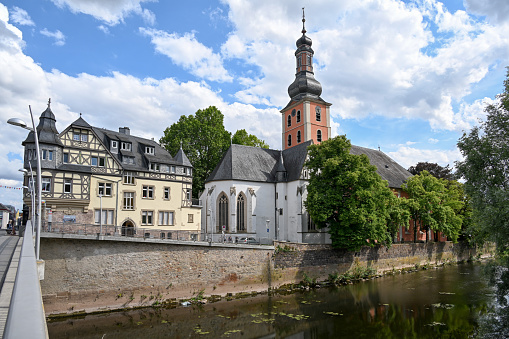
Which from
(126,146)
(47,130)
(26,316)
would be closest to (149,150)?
(126,146)

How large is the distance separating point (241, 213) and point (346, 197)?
455 inches

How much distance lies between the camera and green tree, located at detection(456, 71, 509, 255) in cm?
1617

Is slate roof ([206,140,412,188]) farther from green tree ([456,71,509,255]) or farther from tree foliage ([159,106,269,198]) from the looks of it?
green tree ([456,71,509,255])

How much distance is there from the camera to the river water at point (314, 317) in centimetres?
1733

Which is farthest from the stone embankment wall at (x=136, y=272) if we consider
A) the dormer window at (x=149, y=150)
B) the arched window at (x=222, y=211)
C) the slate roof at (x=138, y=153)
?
the dormer window at (x=149, y=150)

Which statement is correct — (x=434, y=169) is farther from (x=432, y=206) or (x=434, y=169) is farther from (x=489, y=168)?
(x=489, y=168)

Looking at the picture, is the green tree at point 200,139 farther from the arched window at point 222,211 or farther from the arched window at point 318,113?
the arched window at point 318,113

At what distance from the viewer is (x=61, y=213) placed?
26.9 meters

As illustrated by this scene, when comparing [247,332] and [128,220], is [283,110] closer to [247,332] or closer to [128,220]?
[128,220]

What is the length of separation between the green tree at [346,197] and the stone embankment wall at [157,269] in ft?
7.53

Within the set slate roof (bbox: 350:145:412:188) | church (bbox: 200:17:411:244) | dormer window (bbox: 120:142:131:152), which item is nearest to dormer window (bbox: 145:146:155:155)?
dormer window (bbox: 120:142:131:152)

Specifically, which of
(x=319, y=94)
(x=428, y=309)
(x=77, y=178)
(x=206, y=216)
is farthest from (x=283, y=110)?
(x=428, y=309)

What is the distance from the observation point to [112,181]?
30.0m

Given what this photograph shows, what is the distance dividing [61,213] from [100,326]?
1206 centimetres
